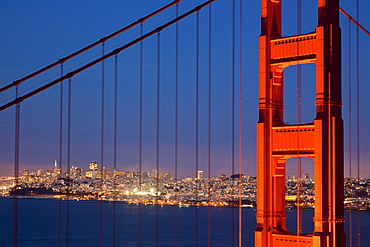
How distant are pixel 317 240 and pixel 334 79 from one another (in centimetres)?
259

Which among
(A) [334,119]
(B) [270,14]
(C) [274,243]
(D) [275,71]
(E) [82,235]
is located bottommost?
(E) [82,235]

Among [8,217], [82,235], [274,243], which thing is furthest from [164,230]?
[274,243]

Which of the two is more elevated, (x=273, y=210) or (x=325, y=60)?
(x=325, y=60)

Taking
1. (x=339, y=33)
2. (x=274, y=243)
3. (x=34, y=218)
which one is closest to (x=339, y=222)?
(x=274, y=243)

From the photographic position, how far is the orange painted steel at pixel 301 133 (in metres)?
11.1

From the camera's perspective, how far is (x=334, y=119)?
441 inches

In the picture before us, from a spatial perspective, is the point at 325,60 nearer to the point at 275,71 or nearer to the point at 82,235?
the point at 275,71

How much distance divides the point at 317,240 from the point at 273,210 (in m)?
1.02

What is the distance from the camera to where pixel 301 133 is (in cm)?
1149

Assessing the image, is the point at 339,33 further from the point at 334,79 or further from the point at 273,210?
the point at 273,210

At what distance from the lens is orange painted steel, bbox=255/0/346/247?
11.1 metres

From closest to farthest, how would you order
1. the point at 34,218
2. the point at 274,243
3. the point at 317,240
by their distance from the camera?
the point at 317,240, the point at 274,243, the point at 34,218

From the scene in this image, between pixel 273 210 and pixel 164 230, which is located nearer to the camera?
pixel 273 210

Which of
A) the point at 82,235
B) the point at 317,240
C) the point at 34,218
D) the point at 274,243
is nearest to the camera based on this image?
the point at 317,240
